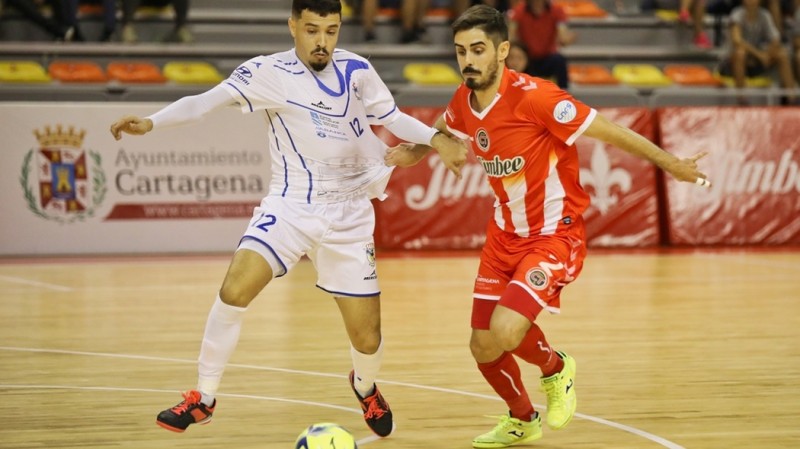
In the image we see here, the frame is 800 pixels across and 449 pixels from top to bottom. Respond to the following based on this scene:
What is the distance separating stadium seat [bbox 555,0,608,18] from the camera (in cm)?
1722

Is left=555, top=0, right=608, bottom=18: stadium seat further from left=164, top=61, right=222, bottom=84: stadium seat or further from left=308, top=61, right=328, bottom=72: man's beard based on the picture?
left=308, top=61, right=328, bottom=72: man's beard

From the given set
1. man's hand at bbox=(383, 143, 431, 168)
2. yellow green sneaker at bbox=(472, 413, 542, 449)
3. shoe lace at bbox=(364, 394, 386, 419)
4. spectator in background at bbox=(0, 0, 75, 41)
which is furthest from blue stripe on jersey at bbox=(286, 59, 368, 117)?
spectator in background at bbox=(0, 0, 75, 41)

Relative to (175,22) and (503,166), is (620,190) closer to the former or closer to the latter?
(175,22)

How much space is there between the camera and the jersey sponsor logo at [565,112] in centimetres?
500

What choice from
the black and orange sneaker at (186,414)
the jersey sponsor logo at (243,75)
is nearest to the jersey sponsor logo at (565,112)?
the jersey sponsor logo at (243,75)

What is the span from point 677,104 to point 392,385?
10576 millimetres

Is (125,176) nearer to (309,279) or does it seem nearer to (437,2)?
(309,279)

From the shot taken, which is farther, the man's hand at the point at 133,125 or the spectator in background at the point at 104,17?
the spectator in background at the point at 104,17

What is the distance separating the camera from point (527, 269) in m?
4.95

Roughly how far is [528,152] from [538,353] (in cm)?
93

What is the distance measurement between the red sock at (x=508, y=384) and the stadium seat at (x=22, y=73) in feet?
34.4

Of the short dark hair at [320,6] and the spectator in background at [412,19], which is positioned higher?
the spectator in background at [412,19]

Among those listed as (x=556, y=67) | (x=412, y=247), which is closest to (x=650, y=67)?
(x=556, y=67)

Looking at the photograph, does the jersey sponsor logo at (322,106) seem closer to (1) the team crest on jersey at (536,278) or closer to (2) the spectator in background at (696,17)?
(1) the team crest on jersey at (536,278)
